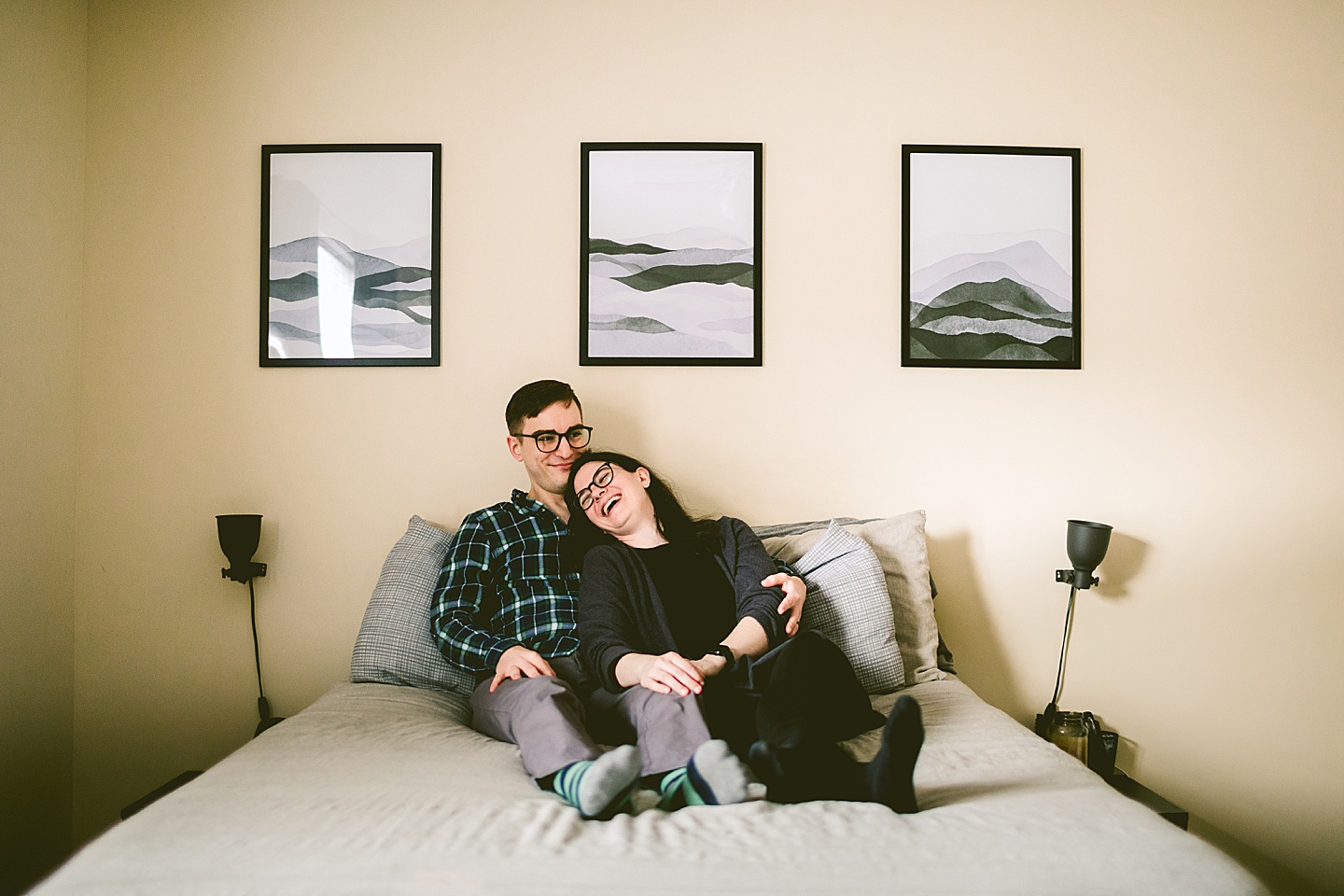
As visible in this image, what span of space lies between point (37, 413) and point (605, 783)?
199cm

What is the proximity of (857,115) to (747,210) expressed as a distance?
0.45 m

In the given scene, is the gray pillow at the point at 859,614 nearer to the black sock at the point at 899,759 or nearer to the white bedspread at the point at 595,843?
A: the white bedspread at the point at 595,843

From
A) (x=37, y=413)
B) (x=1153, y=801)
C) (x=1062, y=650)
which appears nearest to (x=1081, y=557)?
(x=1062, y=650)

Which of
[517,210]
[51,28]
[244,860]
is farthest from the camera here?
[517,210]

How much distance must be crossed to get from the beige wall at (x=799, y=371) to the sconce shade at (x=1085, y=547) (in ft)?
0.47

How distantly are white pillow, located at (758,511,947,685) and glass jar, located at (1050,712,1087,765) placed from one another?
443 mm

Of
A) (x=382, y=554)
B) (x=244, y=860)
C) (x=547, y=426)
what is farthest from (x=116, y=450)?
(x=244, y=860)

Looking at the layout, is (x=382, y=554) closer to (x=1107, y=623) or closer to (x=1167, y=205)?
(x=1107, y=623)

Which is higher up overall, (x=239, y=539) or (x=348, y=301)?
(x=348, y=301)

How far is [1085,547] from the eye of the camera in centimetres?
209

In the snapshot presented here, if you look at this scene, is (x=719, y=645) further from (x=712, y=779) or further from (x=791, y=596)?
(x=712, y=779)

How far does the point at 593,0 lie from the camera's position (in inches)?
88.2

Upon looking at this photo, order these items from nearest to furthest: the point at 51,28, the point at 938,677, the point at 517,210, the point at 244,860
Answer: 1. the point at 244,860
2. the point at 938,677
3. the point at 51,28
4. the point at 517,210

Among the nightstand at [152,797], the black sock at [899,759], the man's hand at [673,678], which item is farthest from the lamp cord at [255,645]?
the black sock at [899,759]
